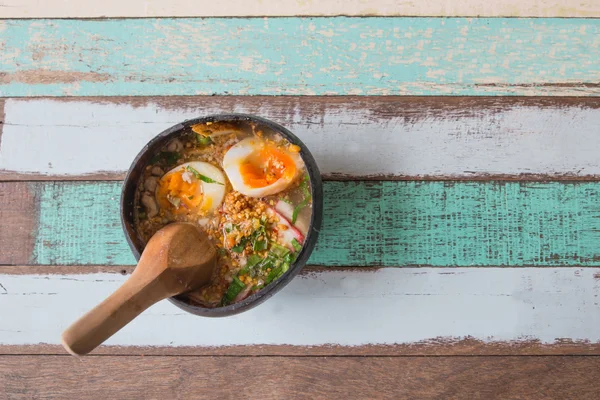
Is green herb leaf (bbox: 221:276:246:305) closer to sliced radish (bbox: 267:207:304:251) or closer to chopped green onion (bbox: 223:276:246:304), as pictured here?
chopped green onion (bbox: 223:276:246:304)

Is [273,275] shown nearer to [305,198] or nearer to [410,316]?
[305,198]

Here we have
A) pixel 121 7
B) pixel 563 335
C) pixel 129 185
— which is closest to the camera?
pixel 129 185

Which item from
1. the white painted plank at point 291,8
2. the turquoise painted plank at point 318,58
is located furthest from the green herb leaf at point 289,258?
the white painted plank at point 291,8

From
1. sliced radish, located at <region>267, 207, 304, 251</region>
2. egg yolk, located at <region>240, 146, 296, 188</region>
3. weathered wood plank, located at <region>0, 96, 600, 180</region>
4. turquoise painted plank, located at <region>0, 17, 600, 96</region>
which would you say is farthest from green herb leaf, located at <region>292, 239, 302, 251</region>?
turquoise painted plank, located at <region>0, 17, 600, 96</region>

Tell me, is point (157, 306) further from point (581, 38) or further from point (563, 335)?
point (581, 38)

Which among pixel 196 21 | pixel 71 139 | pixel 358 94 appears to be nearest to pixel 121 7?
pixel 196 21

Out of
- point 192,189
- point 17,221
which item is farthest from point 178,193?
point 17,221

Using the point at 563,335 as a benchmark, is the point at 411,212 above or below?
above

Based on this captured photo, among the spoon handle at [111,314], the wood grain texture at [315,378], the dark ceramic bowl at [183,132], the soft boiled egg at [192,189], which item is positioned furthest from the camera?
the wood grain texture at [315,378]

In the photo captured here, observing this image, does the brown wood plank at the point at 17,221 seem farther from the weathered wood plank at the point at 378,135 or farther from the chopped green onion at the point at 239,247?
the chopped green onion at the point at 239,247
